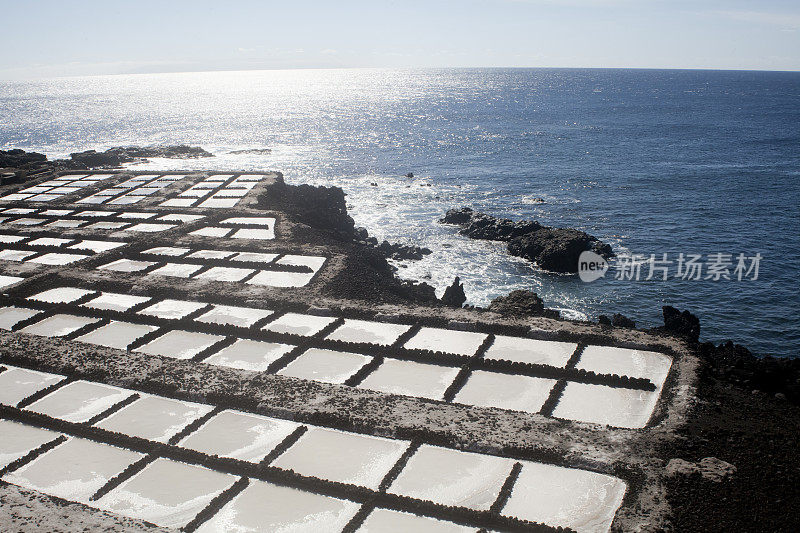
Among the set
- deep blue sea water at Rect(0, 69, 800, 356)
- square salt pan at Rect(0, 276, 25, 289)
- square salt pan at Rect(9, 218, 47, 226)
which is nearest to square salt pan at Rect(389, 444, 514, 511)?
square salt pan at Rect(0, 276, 25, 289)

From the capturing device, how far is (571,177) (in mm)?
58594

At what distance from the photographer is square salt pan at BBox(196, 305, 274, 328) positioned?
16.1 metres

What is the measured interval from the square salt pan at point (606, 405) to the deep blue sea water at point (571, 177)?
1582cm

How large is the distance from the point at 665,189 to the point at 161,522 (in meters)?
52.6

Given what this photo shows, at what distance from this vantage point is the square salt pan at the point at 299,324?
50.6ft

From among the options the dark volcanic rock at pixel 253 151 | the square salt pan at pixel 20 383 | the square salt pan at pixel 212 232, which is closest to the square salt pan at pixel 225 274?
the square salt pan at pixel 212 232

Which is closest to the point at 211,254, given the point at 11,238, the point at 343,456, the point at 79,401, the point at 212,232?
the point at 212,232

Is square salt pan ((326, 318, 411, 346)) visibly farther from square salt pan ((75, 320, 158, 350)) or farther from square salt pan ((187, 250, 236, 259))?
square salt pan ((187, 250, 236, 259))

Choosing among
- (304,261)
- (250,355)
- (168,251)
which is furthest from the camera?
(168,251)

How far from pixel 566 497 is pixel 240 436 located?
605cm

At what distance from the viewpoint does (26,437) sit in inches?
446

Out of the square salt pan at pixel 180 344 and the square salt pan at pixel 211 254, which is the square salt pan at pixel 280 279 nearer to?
the square salt pan at pixel 211 254

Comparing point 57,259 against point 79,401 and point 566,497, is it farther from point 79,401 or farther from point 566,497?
point 566,497

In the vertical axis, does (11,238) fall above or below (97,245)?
below
